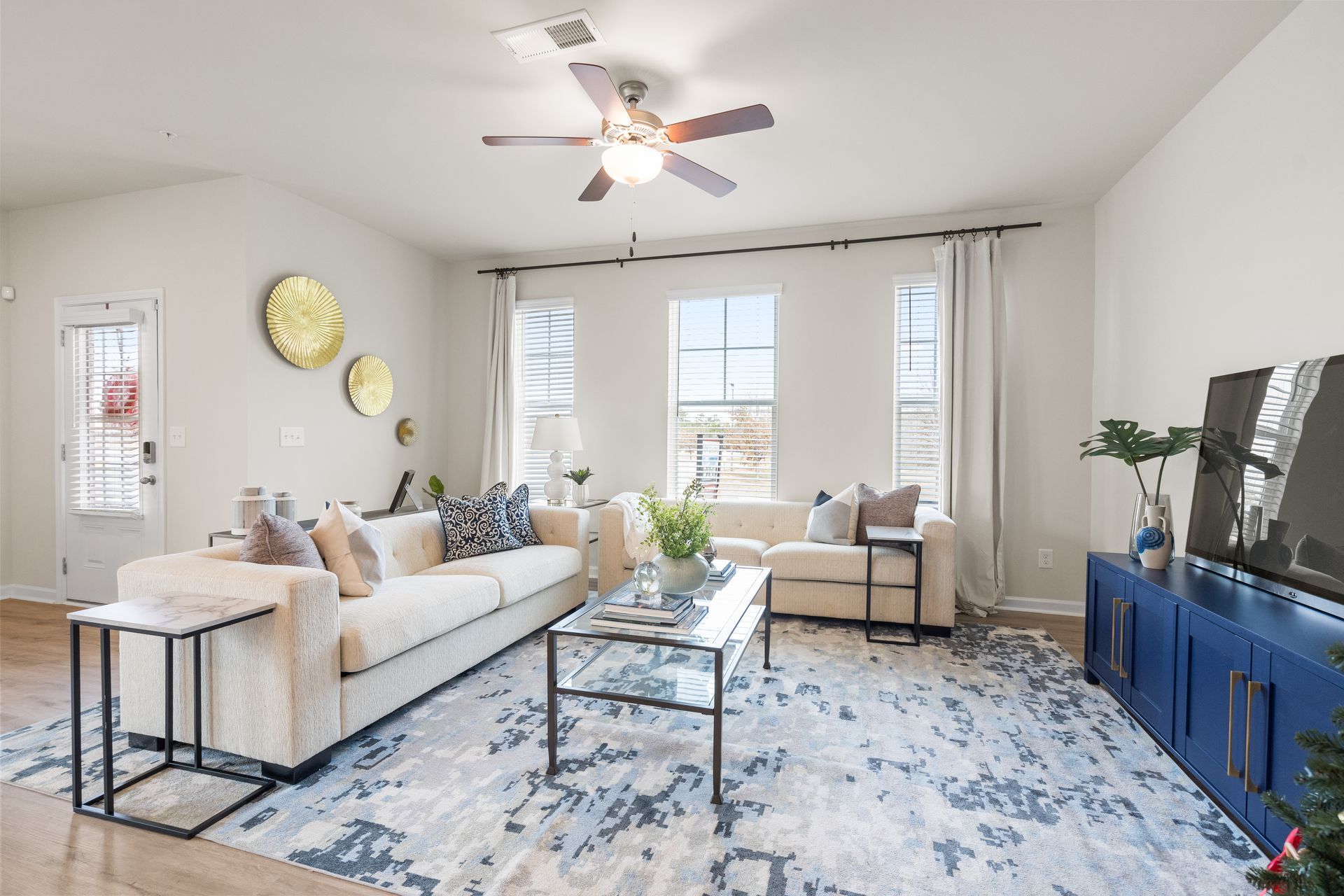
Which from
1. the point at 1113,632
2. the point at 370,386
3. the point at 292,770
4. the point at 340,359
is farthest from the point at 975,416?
the point at 340,359

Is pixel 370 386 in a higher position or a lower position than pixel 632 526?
higher

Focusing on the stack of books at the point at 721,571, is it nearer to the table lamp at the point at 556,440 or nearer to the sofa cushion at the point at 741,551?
the sofa cushion at the point at 741,551

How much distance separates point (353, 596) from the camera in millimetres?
2838

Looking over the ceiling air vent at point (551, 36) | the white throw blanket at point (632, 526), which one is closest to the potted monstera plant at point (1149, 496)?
the white throw blanket at point (632, 526)

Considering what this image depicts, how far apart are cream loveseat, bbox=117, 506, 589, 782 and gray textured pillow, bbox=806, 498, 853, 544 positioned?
2.40 m

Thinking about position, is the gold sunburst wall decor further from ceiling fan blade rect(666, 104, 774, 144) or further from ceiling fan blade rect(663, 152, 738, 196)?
ceiling fan blade rect(666, 104, 774, 144)

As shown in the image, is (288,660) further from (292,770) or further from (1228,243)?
(1228,243)

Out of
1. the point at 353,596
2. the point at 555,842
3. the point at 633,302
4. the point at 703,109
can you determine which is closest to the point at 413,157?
the point at 703,109

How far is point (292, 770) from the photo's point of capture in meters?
2.18

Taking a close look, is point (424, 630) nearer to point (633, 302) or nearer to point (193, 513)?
point (193, 513)

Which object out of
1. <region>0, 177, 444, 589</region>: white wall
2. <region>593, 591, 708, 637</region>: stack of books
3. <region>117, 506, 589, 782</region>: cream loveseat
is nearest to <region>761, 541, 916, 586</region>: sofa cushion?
<region>593, 591, 708, 637</region>: stack of books

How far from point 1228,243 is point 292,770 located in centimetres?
428

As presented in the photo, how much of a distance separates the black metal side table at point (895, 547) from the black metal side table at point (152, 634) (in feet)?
9.98

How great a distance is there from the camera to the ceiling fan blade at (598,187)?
307 centimetres
